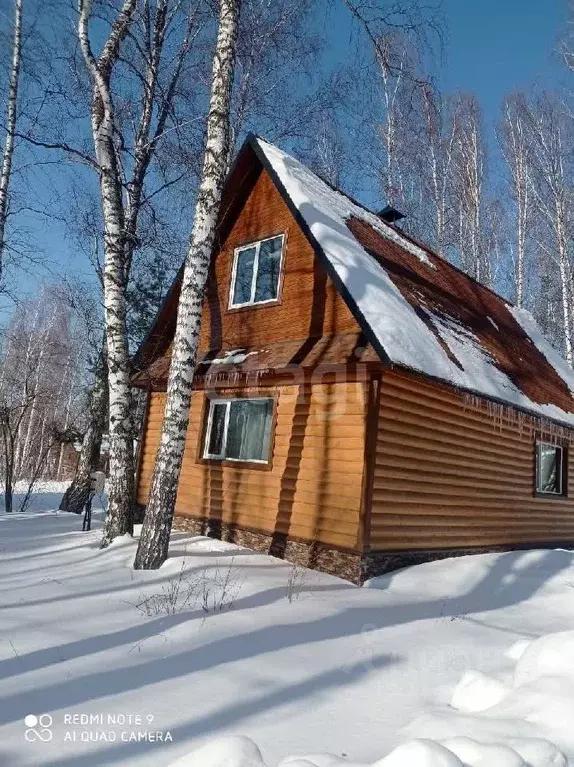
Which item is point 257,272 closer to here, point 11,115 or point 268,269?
point 268,269

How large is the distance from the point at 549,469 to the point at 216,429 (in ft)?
24.4

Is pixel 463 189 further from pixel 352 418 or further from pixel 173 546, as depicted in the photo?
pixel 173 546

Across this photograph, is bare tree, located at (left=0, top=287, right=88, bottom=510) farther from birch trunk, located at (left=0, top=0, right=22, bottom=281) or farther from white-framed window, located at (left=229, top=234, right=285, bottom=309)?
white-framed window, located at (left=229, top=234, right=285, bottom=309)

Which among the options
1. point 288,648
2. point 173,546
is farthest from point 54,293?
point 288,648

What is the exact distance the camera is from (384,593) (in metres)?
6.40

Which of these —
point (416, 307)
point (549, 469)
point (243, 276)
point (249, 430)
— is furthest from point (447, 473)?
point (243, 276)

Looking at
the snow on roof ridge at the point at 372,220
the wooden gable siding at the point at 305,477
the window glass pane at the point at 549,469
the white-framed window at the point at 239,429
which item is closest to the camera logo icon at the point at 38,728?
the wooden gable siding at the point at 305,477

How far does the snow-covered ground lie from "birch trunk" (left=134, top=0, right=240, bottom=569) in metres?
0.52

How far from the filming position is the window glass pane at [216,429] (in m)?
9.53

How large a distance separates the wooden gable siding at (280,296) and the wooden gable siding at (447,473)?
1.50 meters

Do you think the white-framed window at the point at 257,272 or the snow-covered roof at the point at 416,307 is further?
the white-framed window at the point at 257,272

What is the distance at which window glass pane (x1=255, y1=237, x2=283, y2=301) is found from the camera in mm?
9516

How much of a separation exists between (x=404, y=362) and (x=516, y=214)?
57.9ft

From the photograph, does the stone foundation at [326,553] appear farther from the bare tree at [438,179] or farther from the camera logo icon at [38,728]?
the bare tree at [438,179]
